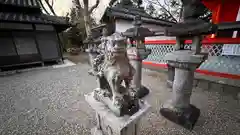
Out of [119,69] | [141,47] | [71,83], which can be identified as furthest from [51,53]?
[119,69]

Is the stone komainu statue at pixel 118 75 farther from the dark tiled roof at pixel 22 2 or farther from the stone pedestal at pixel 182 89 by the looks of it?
the dark tiled roof at pixel 22 2

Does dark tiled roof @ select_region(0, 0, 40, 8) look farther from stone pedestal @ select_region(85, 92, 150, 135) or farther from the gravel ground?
stone pedestal @ select_region(85, 92, 150, 135)

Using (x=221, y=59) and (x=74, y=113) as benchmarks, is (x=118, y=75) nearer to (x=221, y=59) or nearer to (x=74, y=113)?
(x=74, y=113)

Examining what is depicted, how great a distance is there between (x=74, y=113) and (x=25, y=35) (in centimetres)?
636

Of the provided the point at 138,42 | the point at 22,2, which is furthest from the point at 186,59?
the point at 22,2

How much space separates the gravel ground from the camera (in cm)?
205

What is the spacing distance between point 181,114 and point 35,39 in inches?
315

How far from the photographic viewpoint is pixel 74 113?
255cm

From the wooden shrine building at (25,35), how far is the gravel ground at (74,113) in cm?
294

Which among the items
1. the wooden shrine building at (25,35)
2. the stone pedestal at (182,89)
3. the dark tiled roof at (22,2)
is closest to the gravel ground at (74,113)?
the stone pedestal at (182,89)

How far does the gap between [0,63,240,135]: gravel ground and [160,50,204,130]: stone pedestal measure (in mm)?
147

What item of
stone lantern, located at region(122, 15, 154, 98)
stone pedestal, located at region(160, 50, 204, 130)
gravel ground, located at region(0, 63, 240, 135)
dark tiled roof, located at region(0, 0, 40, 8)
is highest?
dark tiled roof, located at region(0, 0, 40, 8)

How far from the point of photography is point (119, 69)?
104cm

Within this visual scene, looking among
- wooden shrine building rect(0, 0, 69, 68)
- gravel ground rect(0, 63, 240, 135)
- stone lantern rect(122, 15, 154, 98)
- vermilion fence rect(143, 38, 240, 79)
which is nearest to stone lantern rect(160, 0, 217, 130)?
gravel ground rect(0, 63, 240, 135)
